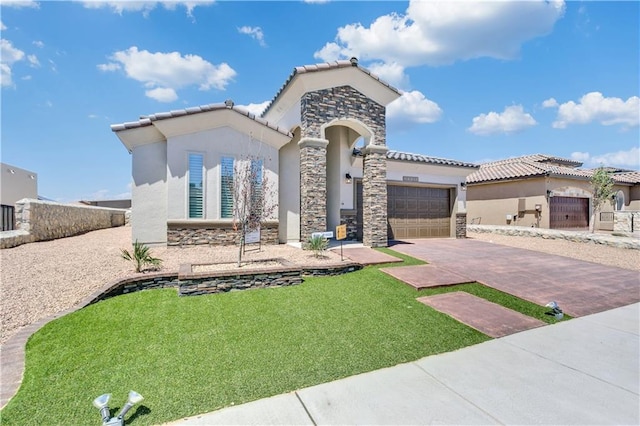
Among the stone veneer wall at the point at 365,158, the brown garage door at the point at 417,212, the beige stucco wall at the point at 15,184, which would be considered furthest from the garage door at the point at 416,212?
the beige stucco wall at the point at 15,184

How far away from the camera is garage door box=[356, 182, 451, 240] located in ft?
48.5

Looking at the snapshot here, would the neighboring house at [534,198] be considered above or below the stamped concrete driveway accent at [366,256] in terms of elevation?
above

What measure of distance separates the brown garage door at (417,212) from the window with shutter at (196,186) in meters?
8.99

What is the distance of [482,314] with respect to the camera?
588 cm

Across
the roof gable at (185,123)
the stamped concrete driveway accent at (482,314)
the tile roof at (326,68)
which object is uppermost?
the tile roof at (326,68)

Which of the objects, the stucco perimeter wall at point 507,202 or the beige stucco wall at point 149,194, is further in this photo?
the stucco perimeter wall at point 507,202

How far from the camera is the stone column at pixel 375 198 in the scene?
12.1 m

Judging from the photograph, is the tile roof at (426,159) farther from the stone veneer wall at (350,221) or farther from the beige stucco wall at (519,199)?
the beige stucco wall at (519,199)

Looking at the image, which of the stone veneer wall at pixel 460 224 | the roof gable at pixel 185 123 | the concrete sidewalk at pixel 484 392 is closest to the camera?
the concrete sidewalk at pixel 484 392

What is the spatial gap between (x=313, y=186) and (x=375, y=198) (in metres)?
2.93

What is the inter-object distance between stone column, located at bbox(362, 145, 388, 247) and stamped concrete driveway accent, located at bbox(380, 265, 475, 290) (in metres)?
3.28

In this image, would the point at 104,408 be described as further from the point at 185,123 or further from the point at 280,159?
the point at 280,159

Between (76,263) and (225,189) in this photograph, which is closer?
(76,263)

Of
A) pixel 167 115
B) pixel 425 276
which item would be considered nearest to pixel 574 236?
pixel 425 276
